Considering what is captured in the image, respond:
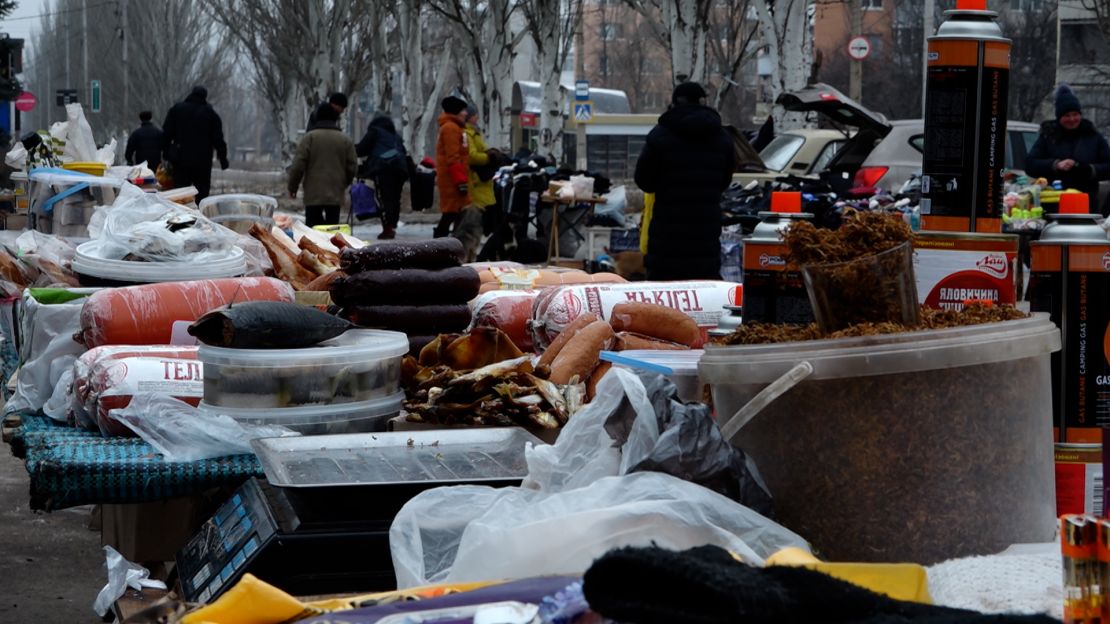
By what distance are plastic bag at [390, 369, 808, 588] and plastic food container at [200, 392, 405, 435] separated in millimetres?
1125

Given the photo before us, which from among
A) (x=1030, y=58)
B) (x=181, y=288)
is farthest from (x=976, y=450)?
(x=1030, y=58)

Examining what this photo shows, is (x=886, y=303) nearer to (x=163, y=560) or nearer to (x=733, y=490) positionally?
(x=733, y=490)

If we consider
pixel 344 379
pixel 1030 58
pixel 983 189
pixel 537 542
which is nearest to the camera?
pixel 537 542

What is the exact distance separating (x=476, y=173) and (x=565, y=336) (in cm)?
1415

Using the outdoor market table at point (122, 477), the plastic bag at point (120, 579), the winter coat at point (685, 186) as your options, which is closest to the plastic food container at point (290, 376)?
the outdoor market table at point (122, 477)

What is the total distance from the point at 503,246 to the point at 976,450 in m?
15.8

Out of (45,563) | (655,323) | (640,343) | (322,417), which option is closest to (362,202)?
(45,563)

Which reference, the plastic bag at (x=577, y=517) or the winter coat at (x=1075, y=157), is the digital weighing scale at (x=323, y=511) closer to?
the plastic bag at (x=577, y=517)

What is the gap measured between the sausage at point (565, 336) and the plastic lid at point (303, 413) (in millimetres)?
478

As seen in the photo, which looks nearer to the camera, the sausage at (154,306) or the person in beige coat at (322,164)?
the sausage at (154,306)

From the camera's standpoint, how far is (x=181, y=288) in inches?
180

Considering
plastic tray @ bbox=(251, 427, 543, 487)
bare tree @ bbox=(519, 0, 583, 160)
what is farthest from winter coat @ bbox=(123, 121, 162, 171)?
plastic tray @ bbox=(251, 427, 543, 487)

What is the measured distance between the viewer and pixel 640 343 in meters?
3.85

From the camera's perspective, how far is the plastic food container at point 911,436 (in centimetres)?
203
